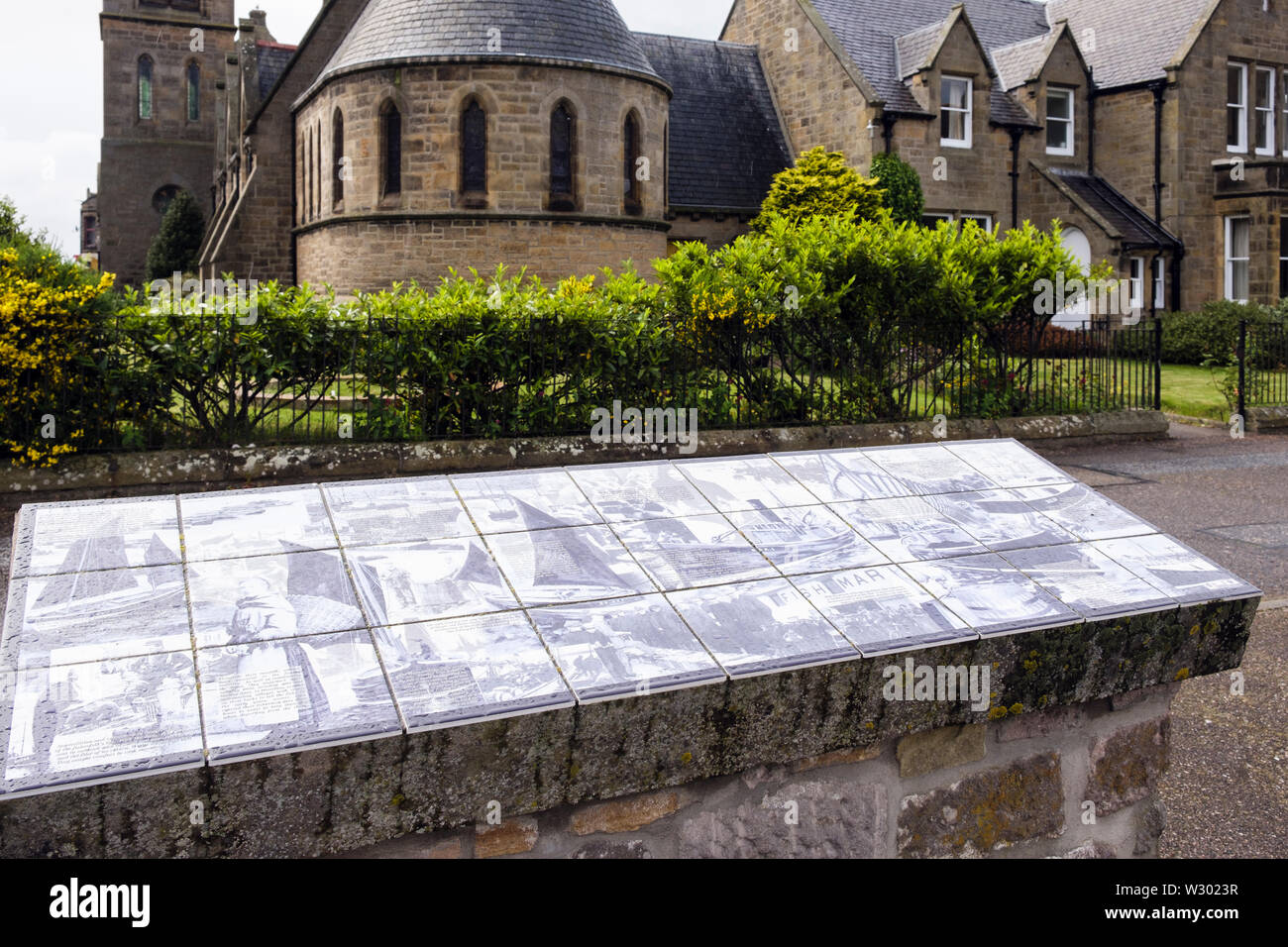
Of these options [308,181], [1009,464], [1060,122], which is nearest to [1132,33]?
[1060,122]

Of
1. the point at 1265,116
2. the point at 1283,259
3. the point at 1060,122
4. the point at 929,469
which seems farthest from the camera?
the point at 1265,116

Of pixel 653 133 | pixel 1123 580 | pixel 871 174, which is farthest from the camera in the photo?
pixel 871 174

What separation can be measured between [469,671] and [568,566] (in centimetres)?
53

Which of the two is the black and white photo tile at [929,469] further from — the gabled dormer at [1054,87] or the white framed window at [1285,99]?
the white framed window at [1285,99]

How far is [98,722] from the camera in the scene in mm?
2127

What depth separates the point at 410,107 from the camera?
22547mm

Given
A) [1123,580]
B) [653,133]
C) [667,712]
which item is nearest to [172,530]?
[667,712]

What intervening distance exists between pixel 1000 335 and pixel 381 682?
14.6 metres

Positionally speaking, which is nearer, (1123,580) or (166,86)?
(1123,580)

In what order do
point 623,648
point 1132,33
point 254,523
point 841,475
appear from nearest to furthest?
point 623,648 → point 254,523 → point 841,475 → point 1132,33

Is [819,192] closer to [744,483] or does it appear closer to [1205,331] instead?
[1205,331]

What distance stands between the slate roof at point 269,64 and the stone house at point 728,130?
11 centimetres

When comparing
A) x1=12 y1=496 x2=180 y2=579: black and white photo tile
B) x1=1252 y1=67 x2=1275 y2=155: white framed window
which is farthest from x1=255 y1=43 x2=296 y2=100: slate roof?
x1=12 y1=496 x2=180 y2=579: black and white photo tile
